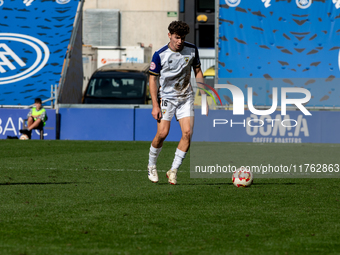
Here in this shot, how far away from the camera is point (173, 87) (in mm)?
7199

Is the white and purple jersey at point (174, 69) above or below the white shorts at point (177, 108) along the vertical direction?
above

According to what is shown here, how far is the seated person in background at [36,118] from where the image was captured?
1714 cm

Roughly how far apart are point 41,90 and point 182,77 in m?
13.2

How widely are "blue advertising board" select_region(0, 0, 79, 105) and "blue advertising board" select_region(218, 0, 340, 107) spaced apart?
5.91m

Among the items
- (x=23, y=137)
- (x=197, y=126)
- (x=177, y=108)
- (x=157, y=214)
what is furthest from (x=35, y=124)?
(x=157, y=214)

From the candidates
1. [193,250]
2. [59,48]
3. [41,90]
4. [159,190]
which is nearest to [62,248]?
[193,250]

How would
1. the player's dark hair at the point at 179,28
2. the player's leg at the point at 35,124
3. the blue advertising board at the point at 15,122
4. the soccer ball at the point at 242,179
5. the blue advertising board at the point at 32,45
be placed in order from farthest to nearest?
the blue advertising board at the point at 32,45
the blue advertising board at the point at 15,122
the player's leg at the point at 35,124
the soccer ball at the point at 242,179
the player's dark hair at the point at 179,28

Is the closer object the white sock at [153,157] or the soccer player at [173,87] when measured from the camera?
the soccer player at [173,87]

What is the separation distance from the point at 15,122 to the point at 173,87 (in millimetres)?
11785

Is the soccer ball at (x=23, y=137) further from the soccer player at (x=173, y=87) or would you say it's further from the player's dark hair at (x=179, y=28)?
the player's dark hair at (x=179, y=28)

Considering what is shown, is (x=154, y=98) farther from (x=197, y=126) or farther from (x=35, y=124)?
(x=35, y=124)

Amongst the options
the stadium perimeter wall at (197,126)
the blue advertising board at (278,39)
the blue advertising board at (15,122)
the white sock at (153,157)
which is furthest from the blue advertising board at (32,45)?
the white sock at (153,157)

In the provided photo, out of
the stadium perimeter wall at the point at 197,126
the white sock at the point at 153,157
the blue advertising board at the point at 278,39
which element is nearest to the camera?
the white sock at the point at 153,157

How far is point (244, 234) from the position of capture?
420 cm
